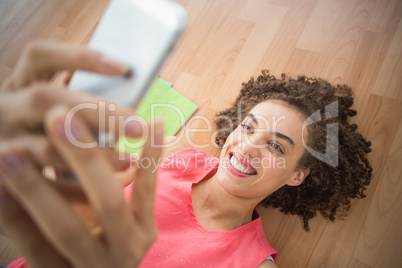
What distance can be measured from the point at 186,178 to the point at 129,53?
0.86 meters

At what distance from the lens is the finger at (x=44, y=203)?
0.35m

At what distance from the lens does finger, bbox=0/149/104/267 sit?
0.35 metres

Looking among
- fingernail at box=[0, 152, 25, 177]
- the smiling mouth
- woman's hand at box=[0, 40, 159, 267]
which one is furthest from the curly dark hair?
fingernail at box=[0, 152, 25, 177]

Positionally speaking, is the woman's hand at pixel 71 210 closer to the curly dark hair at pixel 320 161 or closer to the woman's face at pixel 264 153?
the woman's face at pixel 264 153

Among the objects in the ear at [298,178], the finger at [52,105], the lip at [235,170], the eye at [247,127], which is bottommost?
the finger at [52,105]

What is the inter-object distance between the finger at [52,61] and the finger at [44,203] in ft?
0.40

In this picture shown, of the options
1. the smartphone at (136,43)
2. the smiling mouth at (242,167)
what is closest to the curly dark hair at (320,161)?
the smiling mouth at (242,167)

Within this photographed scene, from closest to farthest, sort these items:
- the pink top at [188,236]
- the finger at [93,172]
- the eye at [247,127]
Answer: the finger at [93,172]
the pink top at [188,236]
the eye at [247,127]

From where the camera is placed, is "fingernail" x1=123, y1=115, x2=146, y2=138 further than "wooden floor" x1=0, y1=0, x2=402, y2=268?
No

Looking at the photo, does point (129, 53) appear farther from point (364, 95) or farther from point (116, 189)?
point (364, 95)

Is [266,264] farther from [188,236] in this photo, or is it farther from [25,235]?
[25,235]

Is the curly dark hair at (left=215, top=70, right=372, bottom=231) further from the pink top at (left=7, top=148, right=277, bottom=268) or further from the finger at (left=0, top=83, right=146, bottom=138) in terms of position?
the finger at (left=0, top=83, right=146, bottom=138)

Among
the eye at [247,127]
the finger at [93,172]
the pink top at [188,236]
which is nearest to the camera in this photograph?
the finger at [93,172]

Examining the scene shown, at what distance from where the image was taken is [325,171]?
1278 mm
